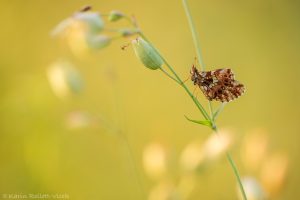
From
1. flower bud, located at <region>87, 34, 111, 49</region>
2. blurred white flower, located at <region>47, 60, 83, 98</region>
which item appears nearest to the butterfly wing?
flower bud, located at <region>87, 34, 111, 49</region>

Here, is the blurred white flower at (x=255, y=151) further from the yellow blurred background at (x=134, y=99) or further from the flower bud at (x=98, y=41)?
the flower bud at (x=98, y=41)

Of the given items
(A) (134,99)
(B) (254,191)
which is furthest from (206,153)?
(A) (134,99)

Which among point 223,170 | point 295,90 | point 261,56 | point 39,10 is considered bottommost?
point 223,170

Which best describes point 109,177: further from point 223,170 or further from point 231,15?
point 231,15

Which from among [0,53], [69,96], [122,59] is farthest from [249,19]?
[69,96]

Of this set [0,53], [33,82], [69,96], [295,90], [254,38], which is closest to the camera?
[69,96]

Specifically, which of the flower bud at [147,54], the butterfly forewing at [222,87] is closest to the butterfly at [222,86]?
the butterfly forewing at [222,87]

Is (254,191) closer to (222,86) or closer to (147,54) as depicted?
(222,86)
